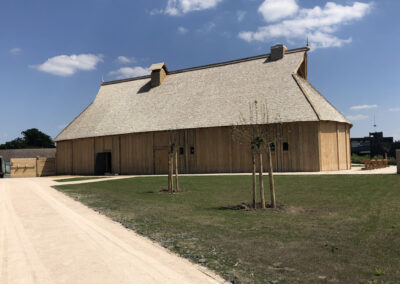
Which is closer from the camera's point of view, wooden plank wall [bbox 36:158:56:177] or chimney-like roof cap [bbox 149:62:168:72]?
chimney-like roof cap [bbox 149:62:168:72]

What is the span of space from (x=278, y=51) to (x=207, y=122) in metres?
10.1

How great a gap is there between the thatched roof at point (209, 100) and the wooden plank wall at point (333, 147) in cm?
80

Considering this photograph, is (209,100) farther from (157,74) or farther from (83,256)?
(83,256)

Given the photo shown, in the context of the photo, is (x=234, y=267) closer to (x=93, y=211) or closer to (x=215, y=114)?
(x=93, y=211)

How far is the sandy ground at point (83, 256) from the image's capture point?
4.85 metres

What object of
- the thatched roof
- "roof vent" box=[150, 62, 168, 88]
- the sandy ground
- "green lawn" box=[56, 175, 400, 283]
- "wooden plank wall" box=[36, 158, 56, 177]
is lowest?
the sandy ground

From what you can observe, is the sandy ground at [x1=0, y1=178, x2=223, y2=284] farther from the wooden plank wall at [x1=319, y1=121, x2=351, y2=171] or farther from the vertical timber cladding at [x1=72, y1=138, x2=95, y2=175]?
the vertical timber cladding at [x1=72, y1=138, x2=95, y2=175]

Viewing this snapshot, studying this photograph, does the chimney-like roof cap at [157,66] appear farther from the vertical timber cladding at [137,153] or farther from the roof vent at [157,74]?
the vertical timber cladding at [137,153]

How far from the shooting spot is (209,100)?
3111 centimetres

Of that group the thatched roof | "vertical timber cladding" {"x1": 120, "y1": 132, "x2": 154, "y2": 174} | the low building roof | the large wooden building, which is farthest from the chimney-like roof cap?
the low building roof

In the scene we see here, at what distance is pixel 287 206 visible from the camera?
10539mm

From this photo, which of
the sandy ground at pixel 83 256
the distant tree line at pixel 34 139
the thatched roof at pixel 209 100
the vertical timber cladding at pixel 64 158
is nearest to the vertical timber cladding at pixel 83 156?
the vertical timber cladding at pixel 64 158

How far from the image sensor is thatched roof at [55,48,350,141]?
2748 centimetres

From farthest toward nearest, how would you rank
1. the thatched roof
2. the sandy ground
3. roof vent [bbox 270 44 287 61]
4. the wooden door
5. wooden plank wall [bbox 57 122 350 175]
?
1. roof vent [bbox 270 44 287 61]
2. the wooden door
3. the thatched roof
4. wooden plank wall [bbox 57 122 350 175]
5. the sandy ground
